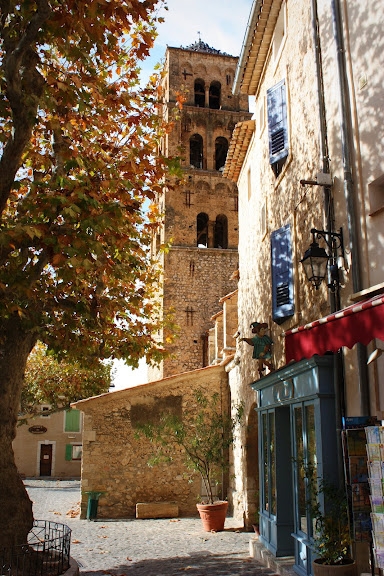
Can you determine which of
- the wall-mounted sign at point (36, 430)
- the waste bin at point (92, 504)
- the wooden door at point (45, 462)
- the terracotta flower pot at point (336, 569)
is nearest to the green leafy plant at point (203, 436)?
the waste bin at point (92, 504)

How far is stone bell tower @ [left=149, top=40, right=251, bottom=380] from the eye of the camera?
88.5ft

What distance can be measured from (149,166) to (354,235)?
435 cm

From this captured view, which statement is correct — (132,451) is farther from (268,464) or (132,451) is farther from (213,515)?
(268,464)

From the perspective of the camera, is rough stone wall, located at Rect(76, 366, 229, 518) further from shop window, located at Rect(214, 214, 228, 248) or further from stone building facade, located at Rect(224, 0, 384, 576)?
shop window, located at Rect(214, 214, 228, 248)

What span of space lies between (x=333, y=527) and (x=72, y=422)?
30.2 metres

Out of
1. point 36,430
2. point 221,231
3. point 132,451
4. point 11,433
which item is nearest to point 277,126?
point 11,433

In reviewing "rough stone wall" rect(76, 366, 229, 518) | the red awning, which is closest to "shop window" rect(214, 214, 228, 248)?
"rough stone wall" rect(76, 366, 229, 518)

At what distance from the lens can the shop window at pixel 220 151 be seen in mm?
31177

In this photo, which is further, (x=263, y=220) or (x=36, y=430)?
(x=36, y=430)

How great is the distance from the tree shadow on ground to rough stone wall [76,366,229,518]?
5.43m

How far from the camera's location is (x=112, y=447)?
51.6 ft

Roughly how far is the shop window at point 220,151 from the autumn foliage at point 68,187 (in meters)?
20.5

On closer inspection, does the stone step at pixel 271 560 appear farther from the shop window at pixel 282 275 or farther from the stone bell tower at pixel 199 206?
the stone bell tower at pixel 199 206

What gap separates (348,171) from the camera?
682 cm
